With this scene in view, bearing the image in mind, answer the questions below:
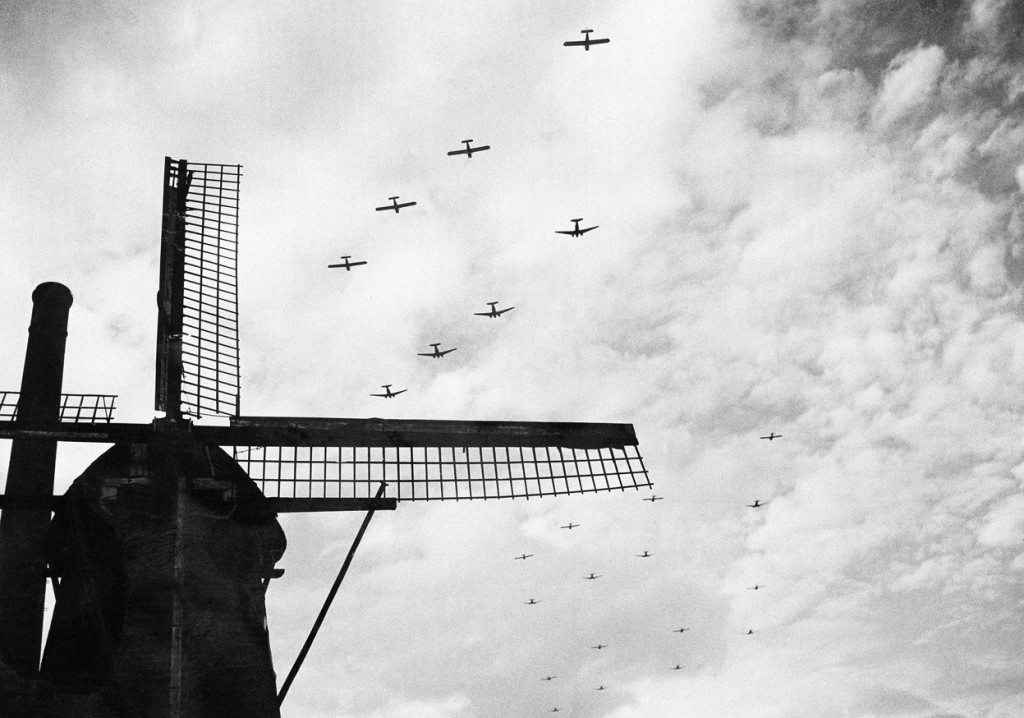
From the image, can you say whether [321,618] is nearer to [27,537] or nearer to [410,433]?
[410,433]

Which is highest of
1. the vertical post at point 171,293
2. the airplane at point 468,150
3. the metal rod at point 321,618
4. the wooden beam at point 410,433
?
the airplane at point 468,150

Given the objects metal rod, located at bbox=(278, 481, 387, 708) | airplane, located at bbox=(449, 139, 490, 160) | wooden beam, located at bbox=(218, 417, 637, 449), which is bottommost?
metal rod, located at bbox=(278, 481, 387, 708)

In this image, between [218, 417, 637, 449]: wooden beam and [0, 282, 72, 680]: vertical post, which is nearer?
[0, 282, 72, 680]: vertical post

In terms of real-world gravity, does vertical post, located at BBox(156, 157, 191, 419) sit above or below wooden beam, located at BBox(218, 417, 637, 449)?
above

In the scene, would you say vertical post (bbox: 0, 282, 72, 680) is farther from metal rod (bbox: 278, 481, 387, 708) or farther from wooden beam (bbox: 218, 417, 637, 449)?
metal rod (bbox: 278, 481, 387, 708)

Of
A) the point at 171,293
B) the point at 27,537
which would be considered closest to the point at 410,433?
the point at 171,293

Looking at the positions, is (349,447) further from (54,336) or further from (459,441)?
(54,336)

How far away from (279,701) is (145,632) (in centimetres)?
270

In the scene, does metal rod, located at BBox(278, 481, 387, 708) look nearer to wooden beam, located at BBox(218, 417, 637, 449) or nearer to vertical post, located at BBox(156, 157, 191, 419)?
wooden beam, located at BBox(218, 417, 637, 449)

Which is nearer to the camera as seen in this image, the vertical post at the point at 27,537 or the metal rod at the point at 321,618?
the metal rod at the point at 321,618

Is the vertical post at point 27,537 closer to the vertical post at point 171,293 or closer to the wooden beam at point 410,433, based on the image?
the vertical post at point 171,293

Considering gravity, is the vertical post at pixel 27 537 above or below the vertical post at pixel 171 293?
below

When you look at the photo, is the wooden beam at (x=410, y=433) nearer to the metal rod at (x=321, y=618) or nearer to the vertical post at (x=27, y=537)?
the metal rod at (x=321, y=618)

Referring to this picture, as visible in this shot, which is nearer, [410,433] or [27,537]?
[27,537]
